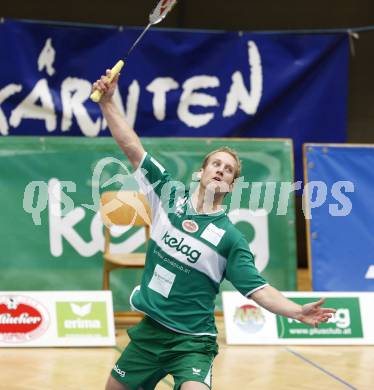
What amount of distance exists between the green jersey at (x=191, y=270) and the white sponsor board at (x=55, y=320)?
255cm

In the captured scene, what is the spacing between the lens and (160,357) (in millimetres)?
3422

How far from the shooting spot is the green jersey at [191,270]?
3.44 metres

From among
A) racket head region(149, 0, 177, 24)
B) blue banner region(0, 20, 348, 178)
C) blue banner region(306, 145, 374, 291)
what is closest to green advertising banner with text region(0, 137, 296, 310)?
blue banner region(306, 145, 374, 291)

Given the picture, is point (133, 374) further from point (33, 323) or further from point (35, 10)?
point (35, 10)

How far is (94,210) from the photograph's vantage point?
7098 mm

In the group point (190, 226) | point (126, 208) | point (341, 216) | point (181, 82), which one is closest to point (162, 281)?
point (190, 226)

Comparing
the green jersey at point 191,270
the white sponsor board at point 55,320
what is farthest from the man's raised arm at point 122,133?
the white sponsor board at point 55,320

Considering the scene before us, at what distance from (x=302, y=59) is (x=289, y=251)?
2.09 m

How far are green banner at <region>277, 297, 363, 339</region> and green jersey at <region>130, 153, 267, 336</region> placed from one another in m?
2.85

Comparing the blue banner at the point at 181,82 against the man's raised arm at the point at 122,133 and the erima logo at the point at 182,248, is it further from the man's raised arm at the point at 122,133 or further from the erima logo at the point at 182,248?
the erima logo at the point at 182,248

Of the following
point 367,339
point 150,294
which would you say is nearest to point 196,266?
point 150,294

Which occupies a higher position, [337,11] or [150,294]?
[337,11]

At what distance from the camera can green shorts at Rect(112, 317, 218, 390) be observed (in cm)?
336

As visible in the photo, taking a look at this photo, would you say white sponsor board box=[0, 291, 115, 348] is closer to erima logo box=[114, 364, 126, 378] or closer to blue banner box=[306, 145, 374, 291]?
blue banner box=[306, 145, 374, 291]
